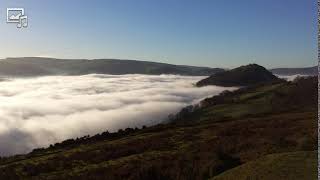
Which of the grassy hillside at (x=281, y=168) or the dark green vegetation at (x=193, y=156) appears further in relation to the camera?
the dark green vegetation at (x=193, y=156)

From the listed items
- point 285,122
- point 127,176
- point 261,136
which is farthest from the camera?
point 285,122

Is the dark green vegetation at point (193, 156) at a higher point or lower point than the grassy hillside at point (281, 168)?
lower

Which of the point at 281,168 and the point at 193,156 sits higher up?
the point at 281,168

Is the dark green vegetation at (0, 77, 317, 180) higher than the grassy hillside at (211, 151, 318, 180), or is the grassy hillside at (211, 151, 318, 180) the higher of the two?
the grassy hillside at (211, 151, 318, 180)

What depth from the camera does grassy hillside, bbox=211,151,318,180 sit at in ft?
108

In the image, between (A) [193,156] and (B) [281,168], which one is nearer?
(B) [281,168]

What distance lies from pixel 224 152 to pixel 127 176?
11.6 m

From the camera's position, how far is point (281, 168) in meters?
34.9

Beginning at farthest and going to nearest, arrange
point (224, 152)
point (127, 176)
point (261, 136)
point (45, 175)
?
point (261, 136), point (45, 175), point (224, 152), point (127, 176)

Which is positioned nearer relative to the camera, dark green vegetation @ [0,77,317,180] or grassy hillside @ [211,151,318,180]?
grassy hillside @ [211,151,318,180]

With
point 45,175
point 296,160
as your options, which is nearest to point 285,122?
point 45,175

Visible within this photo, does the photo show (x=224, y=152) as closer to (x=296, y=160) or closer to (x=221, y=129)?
(x=296, y=160)

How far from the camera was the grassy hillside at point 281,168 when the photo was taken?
108ft

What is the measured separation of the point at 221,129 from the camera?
8669 cm
